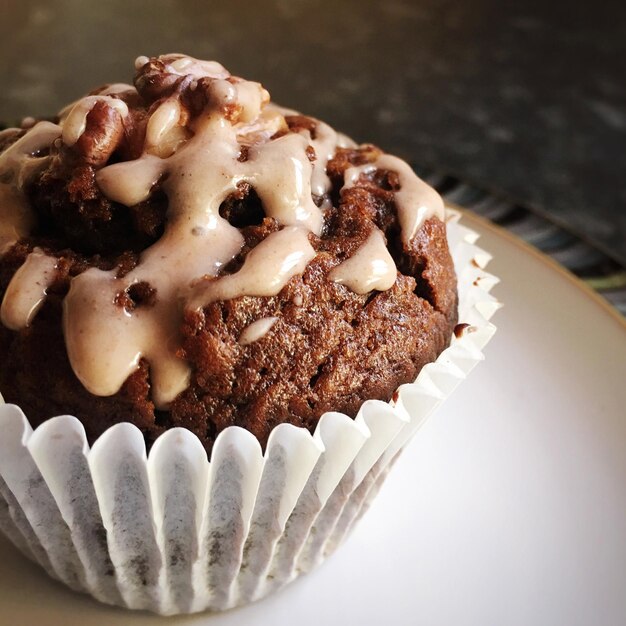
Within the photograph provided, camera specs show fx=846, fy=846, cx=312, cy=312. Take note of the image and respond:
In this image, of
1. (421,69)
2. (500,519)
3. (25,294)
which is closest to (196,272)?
(25,294)

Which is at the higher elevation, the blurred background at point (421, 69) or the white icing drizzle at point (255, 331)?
the blurred background at point (421, 69)

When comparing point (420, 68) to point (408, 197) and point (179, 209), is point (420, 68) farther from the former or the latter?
point (179, 209)

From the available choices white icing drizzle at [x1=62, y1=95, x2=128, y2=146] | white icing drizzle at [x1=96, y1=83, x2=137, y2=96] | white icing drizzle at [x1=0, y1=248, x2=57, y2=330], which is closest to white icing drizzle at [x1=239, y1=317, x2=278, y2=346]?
white icing drizzle at [x1=0, y1=248, x2=57, y2=330]

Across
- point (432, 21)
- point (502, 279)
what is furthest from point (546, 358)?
point (432, 21)

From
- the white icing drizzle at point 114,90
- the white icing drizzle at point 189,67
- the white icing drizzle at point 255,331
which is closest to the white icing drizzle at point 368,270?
the white icing drizzle at point 255,331

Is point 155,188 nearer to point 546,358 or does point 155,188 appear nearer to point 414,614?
point 414,614

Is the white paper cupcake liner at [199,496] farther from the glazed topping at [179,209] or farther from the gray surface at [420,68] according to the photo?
the gray surface at [420,68]
